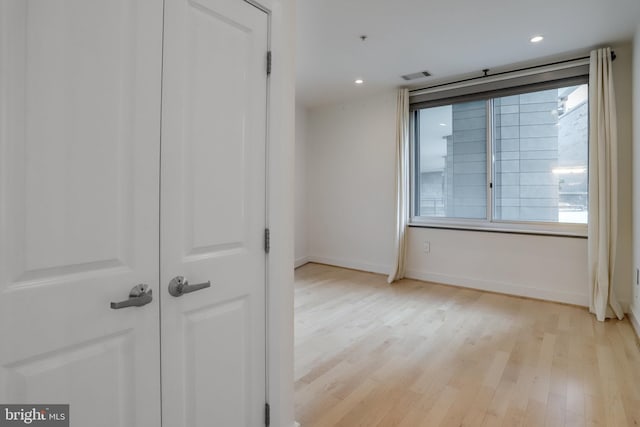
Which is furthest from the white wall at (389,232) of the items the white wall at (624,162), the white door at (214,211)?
the white door at (214,211)

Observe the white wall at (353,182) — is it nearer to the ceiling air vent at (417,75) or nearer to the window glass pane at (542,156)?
the ceiling air vent at (417,75)

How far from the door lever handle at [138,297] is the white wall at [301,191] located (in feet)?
14.8

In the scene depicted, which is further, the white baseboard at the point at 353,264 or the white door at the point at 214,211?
the white baseboard at the point at 353,264

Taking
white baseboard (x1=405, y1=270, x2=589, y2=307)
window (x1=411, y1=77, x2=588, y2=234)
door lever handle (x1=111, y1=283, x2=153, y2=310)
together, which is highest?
window (x1=411, y1=77, x2=588, y2=234)

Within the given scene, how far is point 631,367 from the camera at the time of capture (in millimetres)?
2330

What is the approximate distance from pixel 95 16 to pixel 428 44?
3078 mm

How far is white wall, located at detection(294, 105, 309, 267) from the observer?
5.58 metres

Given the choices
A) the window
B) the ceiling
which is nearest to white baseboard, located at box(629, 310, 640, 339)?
the window

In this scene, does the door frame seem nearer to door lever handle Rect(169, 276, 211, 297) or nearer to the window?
door lever handle Rect(169, 276, 211, 297)

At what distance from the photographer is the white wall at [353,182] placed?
494cm

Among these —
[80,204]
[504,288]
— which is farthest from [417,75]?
[80,204]

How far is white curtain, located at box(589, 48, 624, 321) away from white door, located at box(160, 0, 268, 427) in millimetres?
3434

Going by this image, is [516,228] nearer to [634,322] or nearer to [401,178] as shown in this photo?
[634,322]

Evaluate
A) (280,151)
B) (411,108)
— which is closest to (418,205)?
(411,108)
